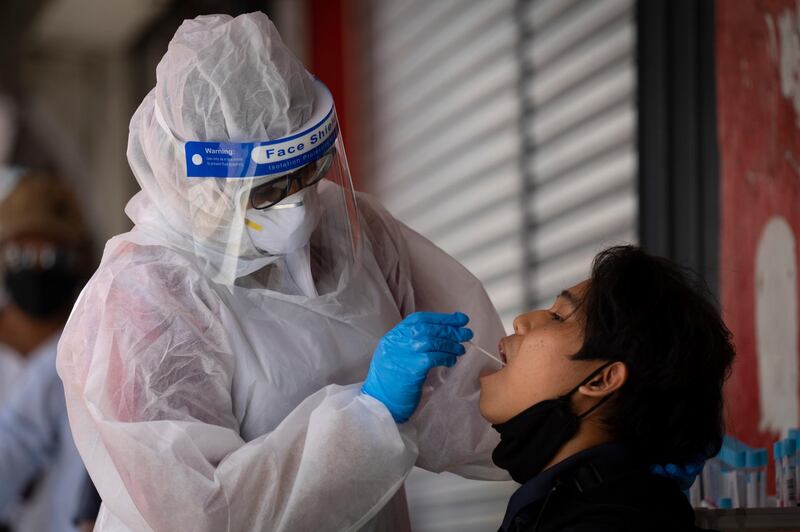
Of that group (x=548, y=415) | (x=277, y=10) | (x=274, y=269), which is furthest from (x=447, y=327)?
(x=277, y=10)

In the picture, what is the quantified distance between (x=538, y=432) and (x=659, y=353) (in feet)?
0.66

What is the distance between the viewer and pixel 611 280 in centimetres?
156

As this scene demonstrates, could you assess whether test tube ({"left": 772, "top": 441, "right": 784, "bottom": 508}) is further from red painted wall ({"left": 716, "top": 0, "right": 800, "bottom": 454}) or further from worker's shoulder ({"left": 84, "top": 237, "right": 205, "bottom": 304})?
worker's shoulder ({"left": 84, "top": 237, "right": 205, "bottom": 304})

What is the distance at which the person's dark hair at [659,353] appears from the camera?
1.51 metres

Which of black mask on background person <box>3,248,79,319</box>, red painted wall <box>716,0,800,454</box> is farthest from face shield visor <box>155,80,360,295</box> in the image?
black mask on background person <box>3,248,79,319</box>

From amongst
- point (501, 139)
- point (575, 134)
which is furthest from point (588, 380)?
point (501, 139)

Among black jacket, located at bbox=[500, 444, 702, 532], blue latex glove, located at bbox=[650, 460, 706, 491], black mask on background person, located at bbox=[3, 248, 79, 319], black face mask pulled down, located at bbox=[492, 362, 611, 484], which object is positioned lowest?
black mask on background person, located at bbox=[3, 248, 79, 319]

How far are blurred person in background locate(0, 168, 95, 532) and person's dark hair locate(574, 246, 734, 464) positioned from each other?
2.44m

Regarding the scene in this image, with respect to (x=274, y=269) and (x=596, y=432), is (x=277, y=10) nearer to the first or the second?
(x=274, y=269)

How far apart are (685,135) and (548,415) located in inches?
49.2

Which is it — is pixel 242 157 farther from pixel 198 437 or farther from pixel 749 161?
pixel 749 161

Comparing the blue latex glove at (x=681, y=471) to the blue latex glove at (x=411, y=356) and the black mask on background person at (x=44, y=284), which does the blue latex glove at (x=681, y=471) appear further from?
the black mask on background person at (x=44, y=284)

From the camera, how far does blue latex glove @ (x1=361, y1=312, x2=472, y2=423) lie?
1.55 m

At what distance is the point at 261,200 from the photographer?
170 centimetres
